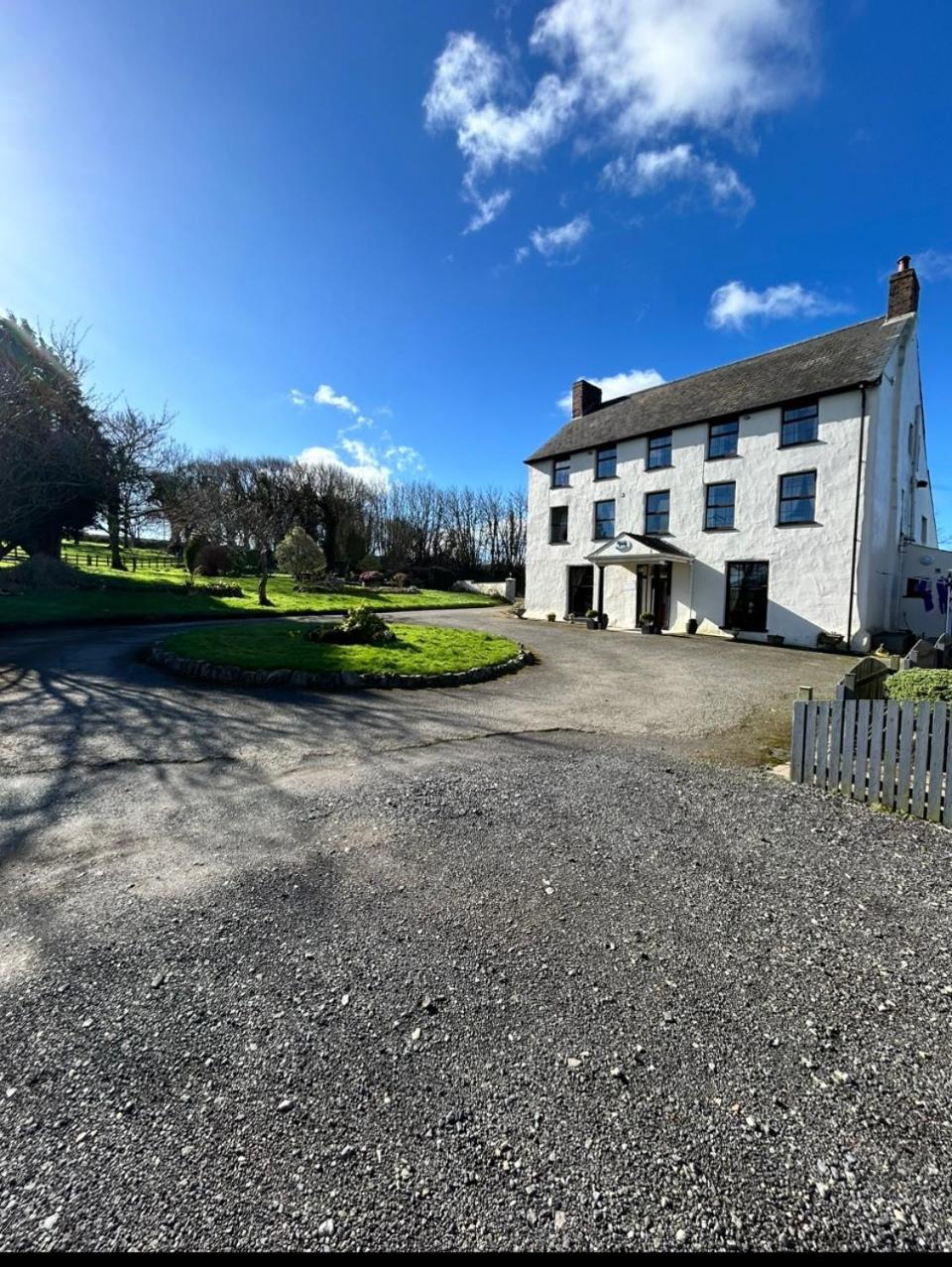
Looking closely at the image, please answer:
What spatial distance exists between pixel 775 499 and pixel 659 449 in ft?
18.0

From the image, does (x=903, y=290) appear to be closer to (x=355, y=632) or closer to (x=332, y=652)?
(x=355, y=632)

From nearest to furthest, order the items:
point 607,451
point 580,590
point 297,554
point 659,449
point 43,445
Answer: point 43,445, point 659,449, point 607,451, point 580,590, point 297,554

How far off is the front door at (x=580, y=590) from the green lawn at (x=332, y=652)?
11247 millimetres

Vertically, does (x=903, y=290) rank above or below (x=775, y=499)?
above

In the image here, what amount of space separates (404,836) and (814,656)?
16274 mm

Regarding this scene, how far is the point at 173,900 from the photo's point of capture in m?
3.56

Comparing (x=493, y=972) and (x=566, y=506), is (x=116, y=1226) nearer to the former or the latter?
(x=493, y=972)

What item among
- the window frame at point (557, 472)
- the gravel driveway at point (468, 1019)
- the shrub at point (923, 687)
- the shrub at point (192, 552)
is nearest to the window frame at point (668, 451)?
the window frame at point (557, 472)

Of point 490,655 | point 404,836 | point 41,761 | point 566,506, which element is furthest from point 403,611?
point 404,836

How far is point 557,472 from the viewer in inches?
1061

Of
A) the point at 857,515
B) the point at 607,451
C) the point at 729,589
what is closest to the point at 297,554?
the point at 607,451

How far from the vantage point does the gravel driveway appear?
1842 mm

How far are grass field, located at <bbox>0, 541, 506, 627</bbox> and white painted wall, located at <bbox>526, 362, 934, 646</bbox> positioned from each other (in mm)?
11615

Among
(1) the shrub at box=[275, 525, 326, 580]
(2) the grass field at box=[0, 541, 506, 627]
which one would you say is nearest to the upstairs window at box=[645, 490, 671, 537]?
(2) the grass field at box=[0, 541, 506, 627]
